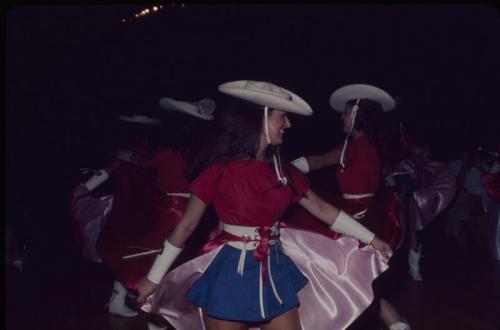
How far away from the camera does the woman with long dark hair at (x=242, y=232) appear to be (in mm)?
2703

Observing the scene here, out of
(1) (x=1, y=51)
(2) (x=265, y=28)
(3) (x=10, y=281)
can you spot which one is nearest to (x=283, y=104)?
(1) (x=1, y=51)

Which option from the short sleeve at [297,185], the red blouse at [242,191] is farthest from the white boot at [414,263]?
the red blouse at [242,191]

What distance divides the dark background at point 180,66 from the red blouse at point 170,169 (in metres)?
2.95

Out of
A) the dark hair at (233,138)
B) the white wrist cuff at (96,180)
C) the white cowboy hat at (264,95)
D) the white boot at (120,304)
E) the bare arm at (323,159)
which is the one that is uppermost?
the white cowboy hat at (264,95)

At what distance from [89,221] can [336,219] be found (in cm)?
310

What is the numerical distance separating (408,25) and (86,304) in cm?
694

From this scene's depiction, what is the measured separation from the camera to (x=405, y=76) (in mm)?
9969

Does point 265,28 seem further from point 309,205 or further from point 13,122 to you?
point 309,205

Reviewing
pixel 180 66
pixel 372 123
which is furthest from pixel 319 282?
pixel 180 66

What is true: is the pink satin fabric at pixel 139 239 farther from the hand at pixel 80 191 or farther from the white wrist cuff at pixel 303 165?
the white wrist cuff at pixel 303 165

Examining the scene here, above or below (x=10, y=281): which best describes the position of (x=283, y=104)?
→ above

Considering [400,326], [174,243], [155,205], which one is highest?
[174,243]

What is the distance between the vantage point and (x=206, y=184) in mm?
2738

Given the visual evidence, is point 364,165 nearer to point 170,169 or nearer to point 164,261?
point 170,169
